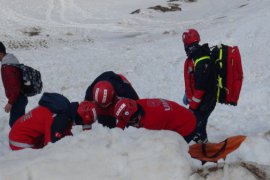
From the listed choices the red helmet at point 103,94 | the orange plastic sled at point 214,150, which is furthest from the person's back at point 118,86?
the orange plastic sled at point 214,150

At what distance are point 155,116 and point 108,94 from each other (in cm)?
75

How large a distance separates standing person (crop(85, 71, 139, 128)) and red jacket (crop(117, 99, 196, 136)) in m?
0.46

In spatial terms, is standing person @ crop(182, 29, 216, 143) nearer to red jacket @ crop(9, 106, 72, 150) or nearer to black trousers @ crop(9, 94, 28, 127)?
red jacket @ crop(9, 106, 72, 150)

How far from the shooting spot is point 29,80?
730 cm

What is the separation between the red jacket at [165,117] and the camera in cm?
592

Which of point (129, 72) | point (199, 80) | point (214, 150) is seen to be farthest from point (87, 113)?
point (129, 72)

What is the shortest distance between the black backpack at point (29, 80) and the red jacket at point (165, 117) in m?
1.98

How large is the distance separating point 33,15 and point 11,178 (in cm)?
2734

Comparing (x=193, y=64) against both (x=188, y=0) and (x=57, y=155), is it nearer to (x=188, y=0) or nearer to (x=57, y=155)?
(x=57, y=155)

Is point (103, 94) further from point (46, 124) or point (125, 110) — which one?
point (46, 124)

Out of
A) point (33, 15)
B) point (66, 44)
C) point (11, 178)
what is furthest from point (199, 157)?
point (33, 15)

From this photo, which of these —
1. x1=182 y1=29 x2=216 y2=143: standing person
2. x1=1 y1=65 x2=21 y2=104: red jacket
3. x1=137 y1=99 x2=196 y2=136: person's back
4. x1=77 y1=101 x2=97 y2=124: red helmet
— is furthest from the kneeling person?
x1=182 y1=29 x2=216 y2=143: standing person

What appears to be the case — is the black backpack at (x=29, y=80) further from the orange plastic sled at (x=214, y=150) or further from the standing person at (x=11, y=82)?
the orange plastic sled at (x=214, y=150)

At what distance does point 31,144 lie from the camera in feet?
19.4
